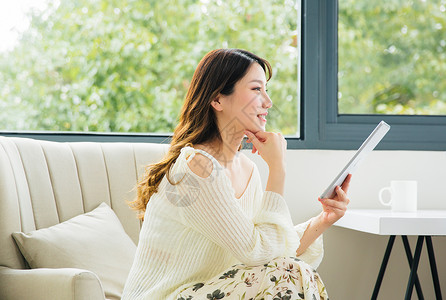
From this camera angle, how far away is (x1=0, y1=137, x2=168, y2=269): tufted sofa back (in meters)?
1.53

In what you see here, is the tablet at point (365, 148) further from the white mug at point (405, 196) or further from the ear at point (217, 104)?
the white mug at point (405, 196)

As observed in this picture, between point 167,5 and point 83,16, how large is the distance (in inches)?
19.0

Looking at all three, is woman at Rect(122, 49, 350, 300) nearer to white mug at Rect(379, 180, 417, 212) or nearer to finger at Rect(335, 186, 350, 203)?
finger at Rect(335, 186, 350, 203)

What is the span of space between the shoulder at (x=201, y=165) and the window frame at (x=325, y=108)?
94cm

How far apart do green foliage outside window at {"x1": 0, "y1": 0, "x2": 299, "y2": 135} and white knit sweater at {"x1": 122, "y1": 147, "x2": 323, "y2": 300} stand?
1619 millimetres

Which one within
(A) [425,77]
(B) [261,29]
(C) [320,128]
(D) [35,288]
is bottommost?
(D) [35,288]

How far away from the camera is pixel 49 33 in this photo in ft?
10.0

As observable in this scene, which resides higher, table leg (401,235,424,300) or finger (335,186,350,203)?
finger (335,186,350,203)

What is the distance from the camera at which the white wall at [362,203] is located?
225 cm

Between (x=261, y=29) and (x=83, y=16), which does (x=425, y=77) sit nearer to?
(x=261, y=29)

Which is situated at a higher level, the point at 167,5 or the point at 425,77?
the point at 167,5

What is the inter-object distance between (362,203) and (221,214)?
1144 millimetres

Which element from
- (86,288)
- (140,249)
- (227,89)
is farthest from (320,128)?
(86,288)

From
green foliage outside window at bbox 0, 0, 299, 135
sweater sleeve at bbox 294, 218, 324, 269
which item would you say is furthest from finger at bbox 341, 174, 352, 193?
green foliage outside window at bbox 0, 0, 299, 135
